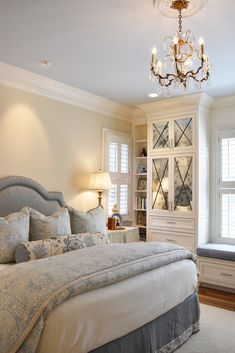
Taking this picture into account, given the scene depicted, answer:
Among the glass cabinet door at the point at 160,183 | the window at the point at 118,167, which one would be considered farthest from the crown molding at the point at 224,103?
the window at the point at 118,167

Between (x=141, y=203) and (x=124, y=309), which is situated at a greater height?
(x=141, y=203)

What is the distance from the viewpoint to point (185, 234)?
15.0ft

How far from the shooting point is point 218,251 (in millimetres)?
4234

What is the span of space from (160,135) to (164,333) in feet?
10.3

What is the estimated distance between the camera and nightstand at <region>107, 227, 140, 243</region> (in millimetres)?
4293

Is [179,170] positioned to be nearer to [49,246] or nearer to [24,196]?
[24,196]

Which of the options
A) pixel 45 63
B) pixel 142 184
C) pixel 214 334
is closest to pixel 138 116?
pixel 142 184

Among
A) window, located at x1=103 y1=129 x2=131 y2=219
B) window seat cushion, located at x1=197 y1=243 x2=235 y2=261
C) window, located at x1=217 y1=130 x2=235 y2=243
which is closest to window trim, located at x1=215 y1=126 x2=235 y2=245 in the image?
window, located at x1=217 y1=130 x2=235 y2=243

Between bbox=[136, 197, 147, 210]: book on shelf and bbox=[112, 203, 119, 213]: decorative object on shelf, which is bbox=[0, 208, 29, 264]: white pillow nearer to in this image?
bbox=[112, 203, 119, 213]: decorative object on shelf

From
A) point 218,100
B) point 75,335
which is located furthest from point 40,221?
point 218,100

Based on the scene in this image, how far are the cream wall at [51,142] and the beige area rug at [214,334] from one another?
7.21 ft

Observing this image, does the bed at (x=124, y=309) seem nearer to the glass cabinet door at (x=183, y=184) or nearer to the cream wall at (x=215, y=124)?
the glass cabinet door at (x=183, y=184)

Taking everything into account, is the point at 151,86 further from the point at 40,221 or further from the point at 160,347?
the point at 160,347

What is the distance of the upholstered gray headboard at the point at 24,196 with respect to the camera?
341 cm
